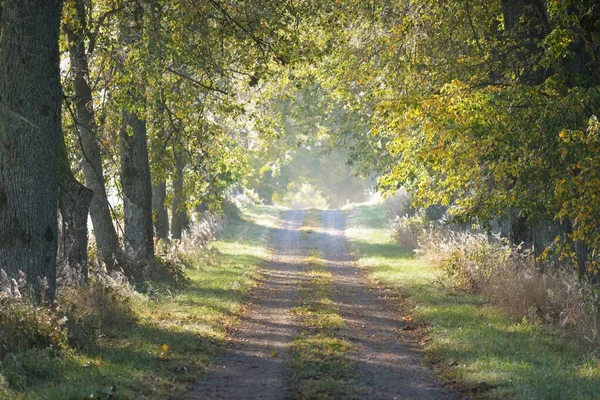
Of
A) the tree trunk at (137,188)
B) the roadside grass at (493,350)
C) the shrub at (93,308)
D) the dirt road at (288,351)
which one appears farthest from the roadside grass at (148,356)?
the roadside grass at (493,350)

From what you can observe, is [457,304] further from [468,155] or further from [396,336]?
[468,155]

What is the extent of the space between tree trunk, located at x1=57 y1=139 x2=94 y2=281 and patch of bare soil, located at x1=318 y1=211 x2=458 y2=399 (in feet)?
17.7

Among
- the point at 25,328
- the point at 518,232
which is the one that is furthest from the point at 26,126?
the point at 518,232

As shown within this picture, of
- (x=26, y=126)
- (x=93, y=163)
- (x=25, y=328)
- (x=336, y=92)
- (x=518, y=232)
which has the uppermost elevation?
(x=336, y=92)

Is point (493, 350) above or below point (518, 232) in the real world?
below

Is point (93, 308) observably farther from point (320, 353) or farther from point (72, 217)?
Result: point (320, 353)

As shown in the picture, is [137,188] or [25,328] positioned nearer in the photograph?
[25,328]

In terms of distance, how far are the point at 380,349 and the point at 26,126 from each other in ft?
20.8

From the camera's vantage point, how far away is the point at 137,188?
20734 millimetres

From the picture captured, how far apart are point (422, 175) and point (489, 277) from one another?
12.8ft

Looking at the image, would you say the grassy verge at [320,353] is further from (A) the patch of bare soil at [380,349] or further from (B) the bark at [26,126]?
(B) the bark at [26,126]

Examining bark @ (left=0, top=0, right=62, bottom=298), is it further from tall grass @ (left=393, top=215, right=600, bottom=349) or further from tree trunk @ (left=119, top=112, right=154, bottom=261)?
tree trunk @ (left=119, top=112, right=154, bottom=261)

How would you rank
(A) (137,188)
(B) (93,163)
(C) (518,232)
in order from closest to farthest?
Answer: (B) (93,163), (C) (518,232), (A) (137,188)

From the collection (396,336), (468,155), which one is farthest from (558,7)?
(396,336)
